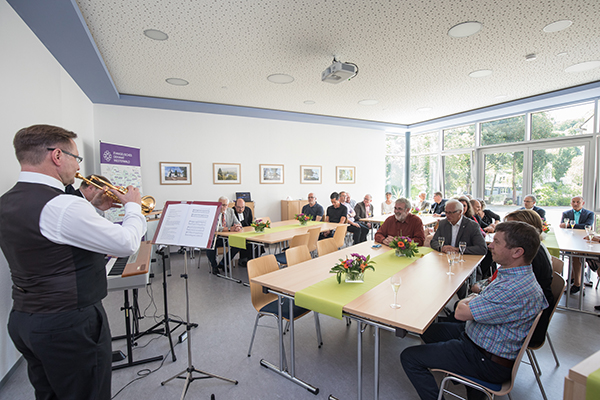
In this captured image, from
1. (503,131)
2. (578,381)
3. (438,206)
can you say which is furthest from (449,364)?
(503,131)

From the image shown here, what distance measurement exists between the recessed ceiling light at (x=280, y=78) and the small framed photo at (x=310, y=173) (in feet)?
11.7

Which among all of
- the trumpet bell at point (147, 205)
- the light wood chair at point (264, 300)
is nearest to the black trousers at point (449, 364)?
the light wood chair at point (264, 300)

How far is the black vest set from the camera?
134cm

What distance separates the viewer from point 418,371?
1932 millimetres

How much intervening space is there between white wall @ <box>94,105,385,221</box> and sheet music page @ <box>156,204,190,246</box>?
5.48 metres

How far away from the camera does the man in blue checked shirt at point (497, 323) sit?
1.71 m

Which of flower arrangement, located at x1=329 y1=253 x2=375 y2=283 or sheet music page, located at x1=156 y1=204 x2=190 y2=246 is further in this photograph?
flower arrangement, located at x1=329 y1=253 x2=375 y2=283

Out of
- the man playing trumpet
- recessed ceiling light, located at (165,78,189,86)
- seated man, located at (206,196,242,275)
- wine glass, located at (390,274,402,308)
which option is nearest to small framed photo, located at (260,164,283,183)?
seated man, located at (206,196,242,275)

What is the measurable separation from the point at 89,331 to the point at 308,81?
5547 millimetres

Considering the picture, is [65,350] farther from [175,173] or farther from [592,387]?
[175,173]

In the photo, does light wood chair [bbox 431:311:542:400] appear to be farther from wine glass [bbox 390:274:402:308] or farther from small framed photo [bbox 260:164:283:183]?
small framed photo [bbox 260:164:283:183]

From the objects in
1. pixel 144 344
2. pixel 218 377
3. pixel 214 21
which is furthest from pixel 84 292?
pixel 214 21

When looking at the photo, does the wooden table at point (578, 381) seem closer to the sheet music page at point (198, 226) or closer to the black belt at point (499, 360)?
the black belt at point (499, 360)

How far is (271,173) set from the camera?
8570 mm
